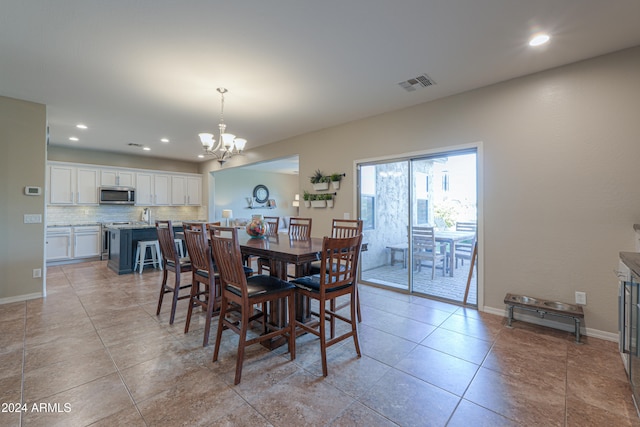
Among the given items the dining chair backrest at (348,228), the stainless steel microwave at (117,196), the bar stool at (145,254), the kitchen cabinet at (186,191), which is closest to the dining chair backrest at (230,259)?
the dining chair backrest at (348,228)

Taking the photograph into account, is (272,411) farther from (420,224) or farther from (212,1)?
(420,224)

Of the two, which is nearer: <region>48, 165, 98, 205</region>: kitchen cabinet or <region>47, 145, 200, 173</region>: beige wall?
<region>48, 165, 98, 205</region>: kitchen cabinet

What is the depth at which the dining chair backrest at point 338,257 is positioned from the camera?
2.01 metres

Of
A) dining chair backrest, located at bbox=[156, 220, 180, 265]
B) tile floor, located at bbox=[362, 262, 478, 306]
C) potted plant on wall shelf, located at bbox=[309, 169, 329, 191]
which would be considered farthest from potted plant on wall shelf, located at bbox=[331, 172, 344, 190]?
dining chair backrest, located at bbox=[156, 220, 180, 265]

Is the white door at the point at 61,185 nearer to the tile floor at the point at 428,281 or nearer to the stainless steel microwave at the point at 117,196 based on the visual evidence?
the stainless steel microwave at the point at 117,196

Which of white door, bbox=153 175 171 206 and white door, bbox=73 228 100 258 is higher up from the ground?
white door, bbox=153 175 171 206

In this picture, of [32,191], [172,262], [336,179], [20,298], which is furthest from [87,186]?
[336,179]

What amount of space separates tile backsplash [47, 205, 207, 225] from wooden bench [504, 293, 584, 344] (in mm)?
7490

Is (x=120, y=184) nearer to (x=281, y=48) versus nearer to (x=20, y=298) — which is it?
(x=20, y=298)

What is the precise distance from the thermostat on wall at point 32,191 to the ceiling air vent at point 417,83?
4.88 meters

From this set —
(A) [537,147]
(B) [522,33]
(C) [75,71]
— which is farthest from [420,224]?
(C) [75,71]

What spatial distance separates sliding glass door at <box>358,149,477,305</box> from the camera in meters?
3.78

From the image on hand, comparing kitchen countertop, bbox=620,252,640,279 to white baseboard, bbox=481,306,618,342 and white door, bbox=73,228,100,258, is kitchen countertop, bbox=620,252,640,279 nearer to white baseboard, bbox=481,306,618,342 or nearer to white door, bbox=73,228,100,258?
white baseboard, bbox=481,306,618,342

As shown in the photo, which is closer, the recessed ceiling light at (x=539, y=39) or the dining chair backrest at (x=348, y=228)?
the recessed ceiling light at (x=539, y=39)
